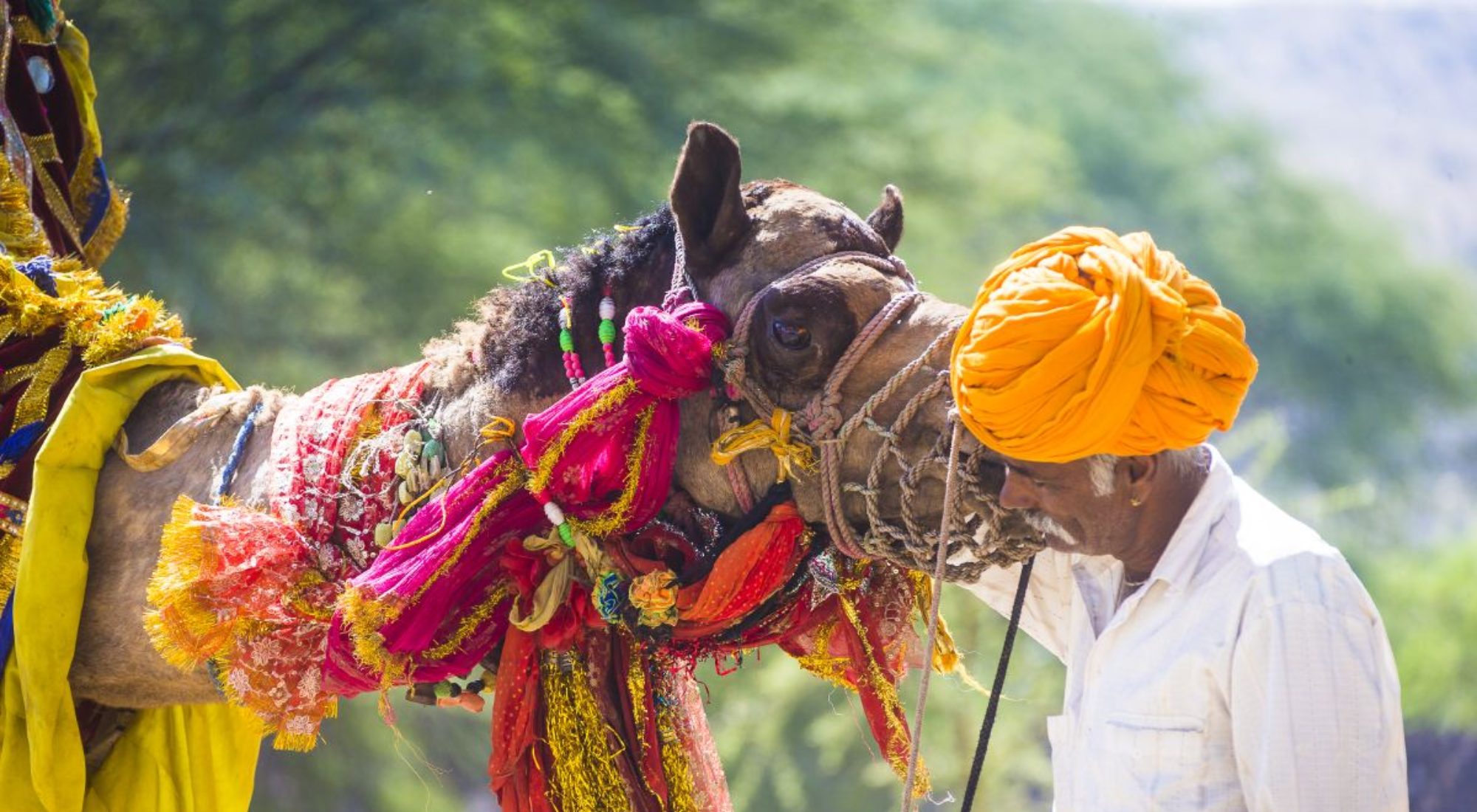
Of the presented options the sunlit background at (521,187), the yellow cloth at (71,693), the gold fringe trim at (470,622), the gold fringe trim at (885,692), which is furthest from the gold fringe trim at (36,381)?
the sunlit background at (521,187)

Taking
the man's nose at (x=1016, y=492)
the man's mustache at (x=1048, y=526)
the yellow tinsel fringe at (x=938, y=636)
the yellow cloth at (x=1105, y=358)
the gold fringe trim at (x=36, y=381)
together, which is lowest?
the gold fringe trim at (x=36, y=381)

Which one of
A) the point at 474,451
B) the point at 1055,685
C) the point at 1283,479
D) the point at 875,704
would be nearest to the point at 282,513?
the point at 474,451

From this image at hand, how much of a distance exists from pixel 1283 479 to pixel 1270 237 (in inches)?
143

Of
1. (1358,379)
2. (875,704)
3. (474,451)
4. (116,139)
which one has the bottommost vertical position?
(1358,379)

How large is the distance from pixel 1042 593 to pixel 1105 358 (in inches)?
33.7

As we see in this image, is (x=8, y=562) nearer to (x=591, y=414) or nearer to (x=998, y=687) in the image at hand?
(x=591, y=414)

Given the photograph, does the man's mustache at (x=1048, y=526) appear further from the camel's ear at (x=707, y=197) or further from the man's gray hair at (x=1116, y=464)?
the camel's ear at (x=707, y=197)

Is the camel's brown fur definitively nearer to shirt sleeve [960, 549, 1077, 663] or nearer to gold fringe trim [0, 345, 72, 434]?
gold fringe trim [0, 345, 72, 434]

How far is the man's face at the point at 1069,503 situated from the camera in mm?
2705

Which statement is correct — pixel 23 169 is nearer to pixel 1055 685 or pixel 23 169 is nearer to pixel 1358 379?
pixel 1055 685

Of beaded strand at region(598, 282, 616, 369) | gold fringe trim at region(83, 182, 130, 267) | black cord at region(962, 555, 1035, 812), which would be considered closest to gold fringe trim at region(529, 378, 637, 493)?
beaded strand at region(598, 282, 616, 369)

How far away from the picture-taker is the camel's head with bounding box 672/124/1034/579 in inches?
113

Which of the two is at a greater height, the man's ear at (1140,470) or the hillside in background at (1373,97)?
the man's ear at (1140,470)

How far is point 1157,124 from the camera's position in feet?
83.9
